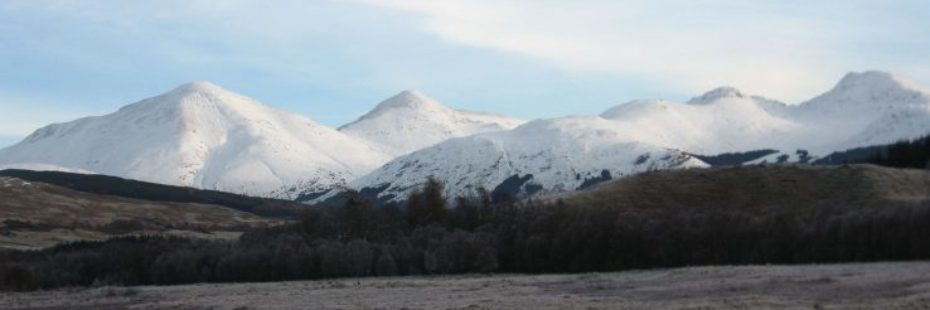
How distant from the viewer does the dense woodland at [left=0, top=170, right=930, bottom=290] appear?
81500mm

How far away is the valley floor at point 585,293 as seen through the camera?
47219 millimetres

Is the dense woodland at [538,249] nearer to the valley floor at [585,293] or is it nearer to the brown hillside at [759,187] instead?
the valley floor at [585,293]

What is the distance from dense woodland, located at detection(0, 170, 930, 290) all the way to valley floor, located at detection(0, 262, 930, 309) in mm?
14118

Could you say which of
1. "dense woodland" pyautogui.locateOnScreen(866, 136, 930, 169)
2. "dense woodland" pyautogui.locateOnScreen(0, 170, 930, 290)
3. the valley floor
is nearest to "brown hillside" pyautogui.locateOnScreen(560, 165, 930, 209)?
"dense woodland" pyautogui.locateOnScreen(0, 170, 930, 290)

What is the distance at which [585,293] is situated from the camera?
58125 mm

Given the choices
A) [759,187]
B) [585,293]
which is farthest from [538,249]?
[759,187]

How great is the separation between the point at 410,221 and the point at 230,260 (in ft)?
93.1

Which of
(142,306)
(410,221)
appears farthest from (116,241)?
(142,306)

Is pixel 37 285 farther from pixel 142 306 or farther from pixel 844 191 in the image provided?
pixel 844 191

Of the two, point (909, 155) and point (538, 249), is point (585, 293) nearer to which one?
point (538, 249)

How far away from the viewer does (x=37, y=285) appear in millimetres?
92812

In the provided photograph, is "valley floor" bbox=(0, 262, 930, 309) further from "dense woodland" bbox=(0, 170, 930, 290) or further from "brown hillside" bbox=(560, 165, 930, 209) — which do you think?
"brown hillside" bbox=(560, 165, 930, 209)

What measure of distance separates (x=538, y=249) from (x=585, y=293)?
115ft

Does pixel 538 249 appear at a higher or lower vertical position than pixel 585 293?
higher
